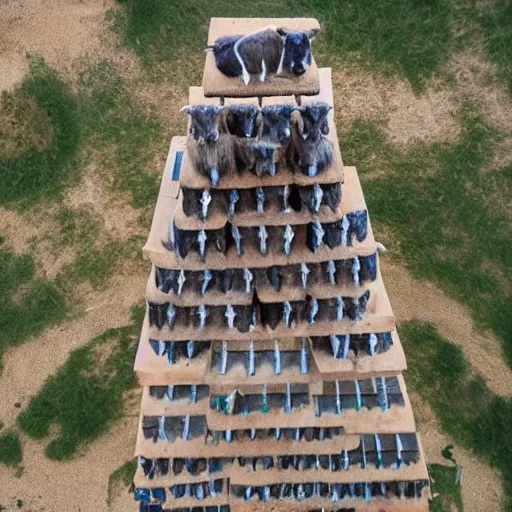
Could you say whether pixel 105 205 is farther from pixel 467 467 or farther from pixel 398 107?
pixel 467 467

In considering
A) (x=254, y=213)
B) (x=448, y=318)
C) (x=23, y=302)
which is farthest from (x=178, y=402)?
(x=23, y=302)

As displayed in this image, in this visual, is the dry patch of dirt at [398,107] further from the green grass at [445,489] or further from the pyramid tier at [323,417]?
the pyramid tier at [323,417]

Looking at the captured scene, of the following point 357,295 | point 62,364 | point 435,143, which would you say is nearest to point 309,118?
point 357,295

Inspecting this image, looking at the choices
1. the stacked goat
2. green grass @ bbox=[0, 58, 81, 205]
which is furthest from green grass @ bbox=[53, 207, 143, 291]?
the stacked goat

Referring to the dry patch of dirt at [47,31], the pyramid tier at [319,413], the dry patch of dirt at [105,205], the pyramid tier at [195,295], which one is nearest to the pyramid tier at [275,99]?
the pyramid tier at [195,295]

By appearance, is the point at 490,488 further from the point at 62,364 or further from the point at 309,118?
the point at 62,364
